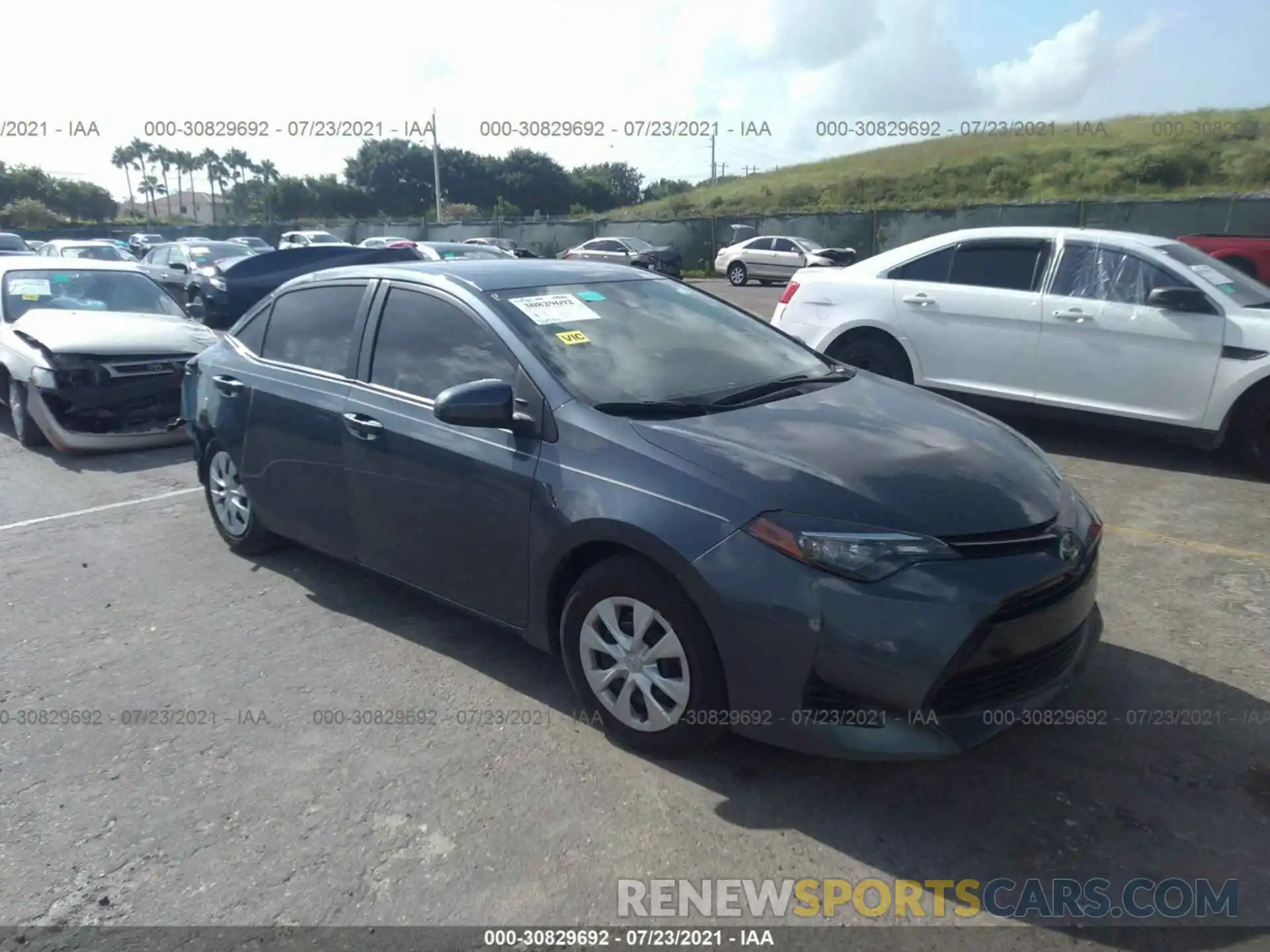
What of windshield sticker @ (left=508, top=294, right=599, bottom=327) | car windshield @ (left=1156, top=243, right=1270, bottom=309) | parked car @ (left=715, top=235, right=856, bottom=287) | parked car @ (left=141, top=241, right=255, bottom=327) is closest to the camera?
windshield sticker @ (left=508, top=294, right=599, bottom=327)

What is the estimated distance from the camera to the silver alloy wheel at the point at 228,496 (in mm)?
5215

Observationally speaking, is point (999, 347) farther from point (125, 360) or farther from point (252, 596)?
point (125, 360)

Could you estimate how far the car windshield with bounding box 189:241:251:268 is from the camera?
62.1ft

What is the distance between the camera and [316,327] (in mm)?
4711

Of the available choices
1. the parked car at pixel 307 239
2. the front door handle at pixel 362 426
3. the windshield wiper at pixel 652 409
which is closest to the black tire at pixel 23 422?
the front door handle at pixel 362 426

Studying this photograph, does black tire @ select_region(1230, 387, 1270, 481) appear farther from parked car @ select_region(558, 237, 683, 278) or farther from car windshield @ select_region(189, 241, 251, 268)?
parked car @ select_region(558, 237, 683, 278)

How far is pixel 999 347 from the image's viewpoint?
704cm

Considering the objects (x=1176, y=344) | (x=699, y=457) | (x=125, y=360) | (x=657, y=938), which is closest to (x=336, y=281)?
(x=699, y=457)

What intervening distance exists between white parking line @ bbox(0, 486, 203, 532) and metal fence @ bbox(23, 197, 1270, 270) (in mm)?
14443

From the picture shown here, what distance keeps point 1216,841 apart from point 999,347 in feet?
15.8

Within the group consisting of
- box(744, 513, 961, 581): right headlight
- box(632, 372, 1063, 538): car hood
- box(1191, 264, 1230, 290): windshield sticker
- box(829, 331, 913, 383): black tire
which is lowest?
box(829, 331, 913, 383): black tire

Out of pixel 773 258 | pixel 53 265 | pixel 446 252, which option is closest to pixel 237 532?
pixel 53 265

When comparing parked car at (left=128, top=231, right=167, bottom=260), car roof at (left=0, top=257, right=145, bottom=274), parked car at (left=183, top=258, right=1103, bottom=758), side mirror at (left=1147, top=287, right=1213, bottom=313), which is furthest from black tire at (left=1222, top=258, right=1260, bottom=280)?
parked car at (left=128, top=231, right=167, bottom=260)
